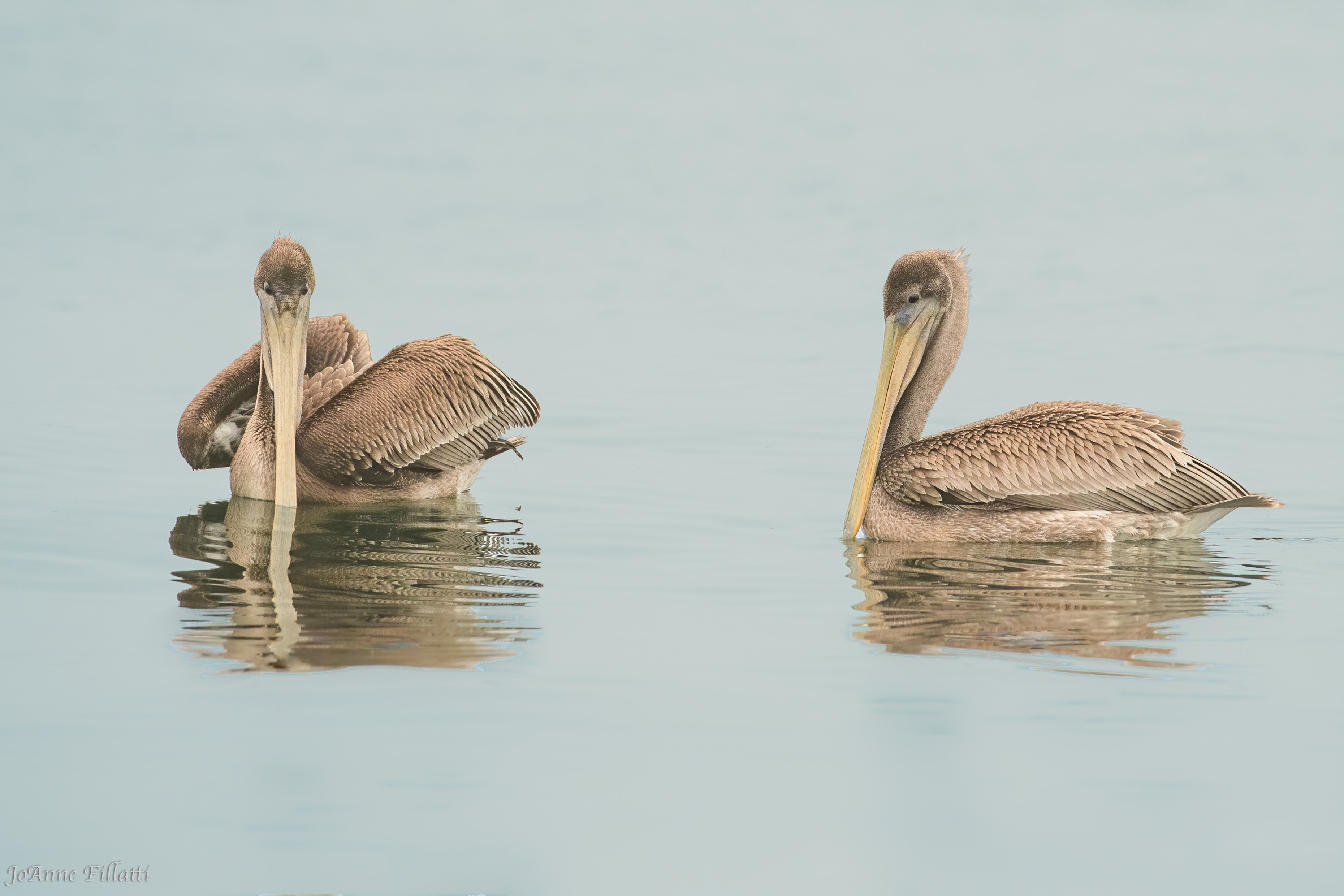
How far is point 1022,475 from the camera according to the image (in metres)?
8.35

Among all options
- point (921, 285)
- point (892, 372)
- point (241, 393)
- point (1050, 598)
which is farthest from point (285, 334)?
point (1050, 598)

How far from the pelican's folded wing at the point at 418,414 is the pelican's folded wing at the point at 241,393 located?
1.00ft

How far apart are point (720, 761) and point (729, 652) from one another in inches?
48.5

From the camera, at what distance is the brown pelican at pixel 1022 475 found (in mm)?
8352

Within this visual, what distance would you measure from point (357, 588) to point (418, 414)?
2479 millimetres

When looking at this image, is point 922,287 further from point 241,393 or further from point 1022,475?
point 241,393

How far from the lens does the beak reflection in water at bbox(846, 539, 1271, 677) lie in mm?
6180

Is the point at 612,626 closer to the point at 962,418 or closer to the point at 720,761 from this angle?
the point at 720,761

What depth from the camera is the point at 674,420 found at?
12.6 meters

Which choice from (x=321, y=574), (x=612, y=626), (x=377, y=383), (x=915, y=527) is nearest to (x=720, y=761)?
(x=612, y=626)

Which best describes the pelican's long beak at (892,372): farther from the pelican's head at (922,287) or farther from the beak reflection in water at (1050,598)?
the beak reflection in water at (1050,598)
